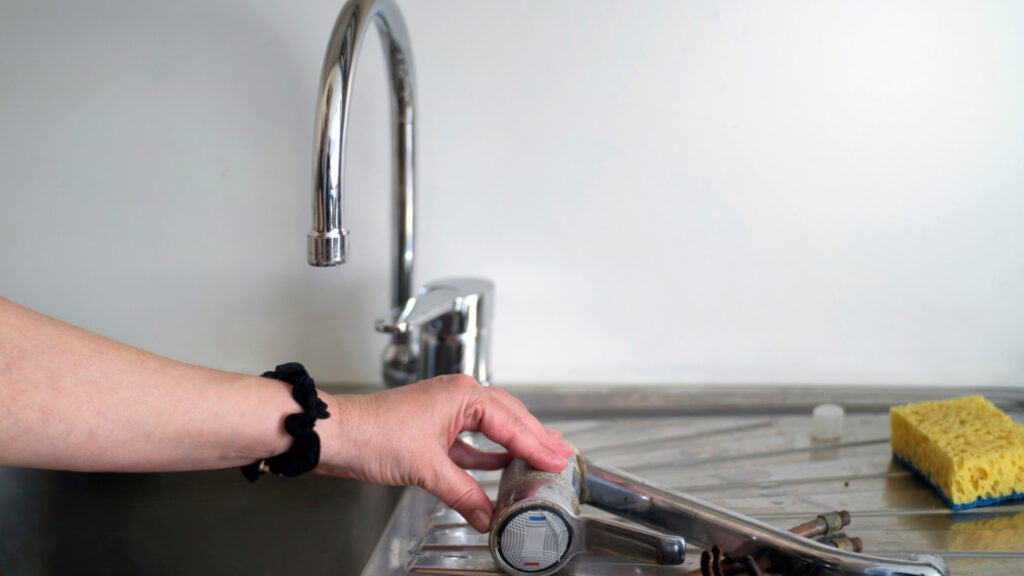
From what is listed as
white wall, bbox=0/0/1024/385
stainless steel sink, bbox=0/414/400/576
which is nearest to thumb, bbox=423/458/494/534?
stainless steel sink, bbox=0/414/400/576

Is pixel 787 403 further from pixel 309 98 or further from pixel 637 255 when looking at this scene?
pixel 309 98

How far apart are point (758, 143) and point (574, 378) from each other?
1.22 ft

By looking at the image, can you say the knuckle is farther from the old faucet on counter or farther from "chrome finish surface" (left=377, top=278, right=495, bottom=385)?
"chrome finish surface" (left=377, top=278, right=495, bottom=385)

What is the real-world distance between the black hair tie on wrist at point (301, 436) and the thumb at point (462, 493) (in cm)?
9

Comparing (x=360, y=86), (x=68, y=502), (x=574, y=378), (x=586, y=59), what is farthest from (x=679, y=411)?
(x=68, y=502)

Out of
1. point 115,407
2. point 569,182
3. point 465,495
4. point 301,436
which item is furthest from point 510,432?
point 569,182

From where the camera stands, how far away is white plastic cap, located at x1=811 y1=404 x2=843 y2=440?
3.01 feet

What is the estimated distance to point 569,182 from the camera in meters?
0.96

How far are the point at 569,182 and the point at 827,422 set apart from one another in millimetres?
Answer: 413

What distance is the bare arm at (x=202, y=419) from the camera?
0.52m

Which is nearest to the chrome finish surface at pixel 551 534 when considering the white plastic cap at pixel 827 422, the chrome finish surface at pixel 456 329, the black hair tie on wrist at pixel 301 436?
the black hair tie on wrist at pixel 301 436

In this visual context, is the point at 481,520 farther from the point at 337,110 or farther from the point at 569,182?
the point at 569,182

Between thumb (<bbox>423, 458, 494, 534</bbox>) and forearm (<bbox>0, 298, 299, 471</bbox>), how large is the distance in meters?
0.12

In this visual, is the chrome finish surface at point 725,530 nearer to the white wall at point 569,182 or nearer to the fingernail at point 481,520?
the fingernail at point 481,520
